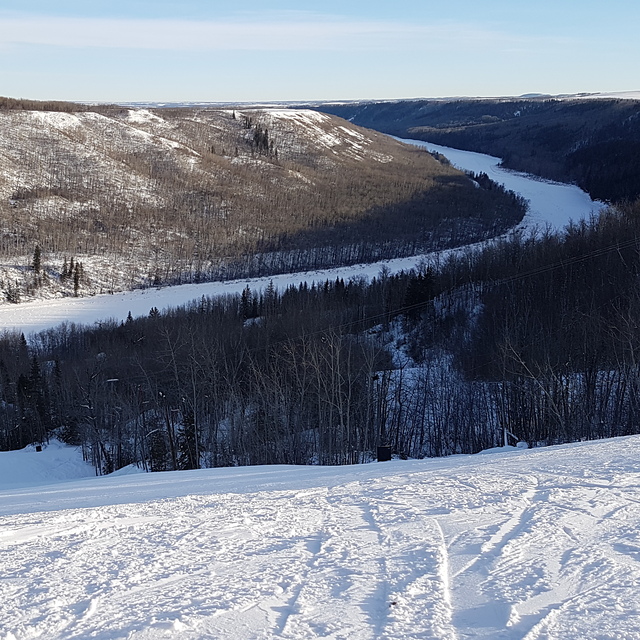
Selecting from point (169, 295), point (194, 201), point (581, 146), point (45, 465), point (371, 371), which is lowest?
point (45, 465)

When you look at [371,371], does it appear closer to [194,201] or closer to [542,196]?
[194,201]

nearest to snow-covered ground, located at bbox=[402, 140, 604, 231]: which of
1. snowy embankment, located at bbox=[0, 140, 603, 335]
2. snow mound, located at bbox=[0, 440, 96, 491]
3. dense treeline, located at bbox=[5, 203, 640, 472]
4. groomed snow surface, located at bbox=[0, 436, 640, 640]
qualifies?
snowy embankment, located at bbox=[0, 140, 603, 335]

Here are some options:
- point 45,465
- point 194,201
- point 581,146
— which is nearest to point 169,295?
point 45,465

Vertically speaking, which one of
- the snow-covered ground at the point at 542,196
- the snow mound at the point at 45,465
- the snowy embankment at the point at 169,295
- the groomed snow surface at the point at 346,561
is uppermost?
the snow-covered ground at the point at 542,196

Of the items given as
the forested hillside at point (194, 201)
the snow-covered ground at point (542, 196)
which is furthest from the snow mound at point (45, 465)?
the snow-covered ground at point (542, 196)

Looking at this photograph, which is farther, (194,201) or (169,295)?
(194,201)

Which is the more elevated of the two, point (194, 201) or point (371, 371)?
point (194, 201)

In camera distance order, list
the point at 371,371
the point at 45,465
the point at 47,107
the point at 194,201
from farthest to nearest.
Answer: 1. the point at 47,107
2. the point at 194,201
3. the point at 45,465
4. the point at 371,371

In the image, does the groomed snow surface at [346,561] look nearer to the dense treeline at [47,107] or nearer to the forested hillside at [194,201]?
the forested hillside at [194,201]
